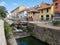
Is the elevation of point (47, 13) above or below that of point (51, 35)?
above

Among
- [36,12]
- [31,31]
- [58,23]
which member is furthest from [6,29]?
[36,12]

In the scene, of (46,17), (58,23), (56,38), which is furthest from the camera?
(46,17)

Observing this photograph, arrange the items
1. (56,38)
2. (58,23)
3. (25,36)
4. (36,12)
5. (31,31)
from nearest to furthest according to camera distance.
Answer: (56,38) → (58,23) → (25,36) → (31,31) → (36,12)

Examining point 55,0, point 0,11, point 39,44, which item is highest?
point 55,0

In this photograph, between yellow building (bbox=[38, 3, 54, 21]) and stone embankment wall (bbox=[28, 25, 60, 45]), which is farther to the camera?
yellow building (bbox=[38, 3, 54, 21])

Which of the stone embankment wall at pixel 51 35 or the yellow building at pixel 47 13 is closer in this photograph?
the stone embankment wall at pixel 51 35

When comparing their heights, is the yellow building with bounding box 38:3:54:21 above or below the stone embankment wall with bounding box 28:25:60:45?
above

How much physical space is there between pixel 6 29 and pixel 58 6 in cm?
2747

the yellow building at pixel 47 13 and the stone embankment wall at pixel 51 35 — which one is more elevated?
the yellow building at pixel 47 13

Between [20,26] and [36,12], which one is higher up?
[36,12]

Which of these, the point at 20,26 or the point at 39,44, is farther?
the point at 20,26

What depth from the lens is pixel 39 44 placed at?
2753 centimetres

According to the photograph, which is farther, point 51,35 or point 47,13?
point 47,13

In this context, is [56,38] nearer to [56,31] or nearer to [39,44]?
[56,31]
